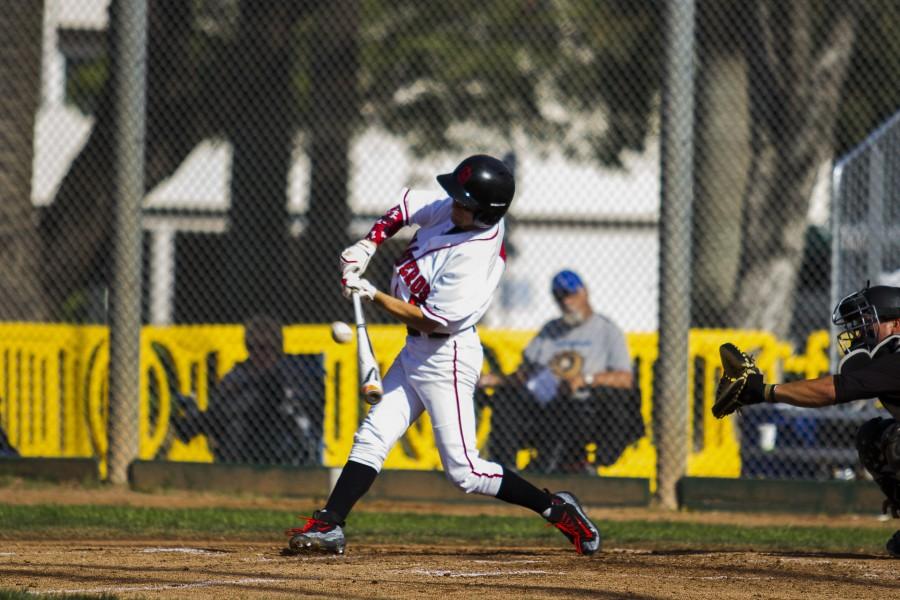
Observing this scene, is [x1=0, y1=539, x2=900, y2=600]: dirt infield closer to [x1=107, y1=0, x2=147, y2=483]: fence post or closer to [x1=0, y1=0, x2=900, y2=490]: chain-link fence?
[x1=107, y1=0, x2=147, y2=483]: fence post

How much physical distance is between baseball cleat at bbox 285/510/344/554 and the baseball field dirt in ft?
0.17

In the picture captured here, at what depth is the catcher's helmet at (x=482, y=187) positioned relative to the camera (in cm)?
604

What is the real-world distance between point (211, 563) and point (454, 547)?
1543 millimetres

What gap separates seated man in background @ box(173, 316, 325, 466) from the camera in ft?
32.9

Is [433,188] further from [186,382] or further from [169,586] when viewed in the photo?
[169,586]

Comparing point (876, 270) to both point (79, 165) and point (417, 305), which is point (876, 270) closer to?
point (417, 305)

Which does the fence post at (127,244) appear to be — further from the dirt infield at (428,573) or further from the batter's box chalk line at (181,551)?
the batter's box chalk line at (181,551)

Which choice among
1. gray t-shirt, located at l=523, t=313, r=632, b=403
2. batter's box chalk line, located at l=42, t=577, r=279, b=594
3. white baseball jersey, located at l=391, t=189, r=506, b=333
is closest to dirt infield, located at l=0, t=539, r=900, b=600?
batter's box chalk line, located at l=42, t=577, r=279, b=594

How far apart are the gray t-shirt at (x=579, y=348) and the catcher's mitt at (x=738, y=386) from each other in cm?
414

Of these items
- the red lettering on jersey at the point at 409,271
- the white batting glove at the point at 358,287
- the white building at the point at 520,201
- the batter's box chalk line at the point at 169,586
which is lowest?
the batter's box chalk line at the point at 169,586

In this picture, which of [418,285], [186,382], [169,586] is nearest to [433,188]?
[186,382]

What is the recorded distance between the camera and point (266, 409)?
10.0 m

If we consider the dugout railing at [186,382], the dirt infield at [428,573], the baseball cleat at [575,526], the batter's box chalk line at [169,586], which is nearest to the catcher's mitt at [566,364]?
the dugout railing at [186,382]

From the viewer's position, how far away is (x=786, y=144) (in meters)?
14.3
